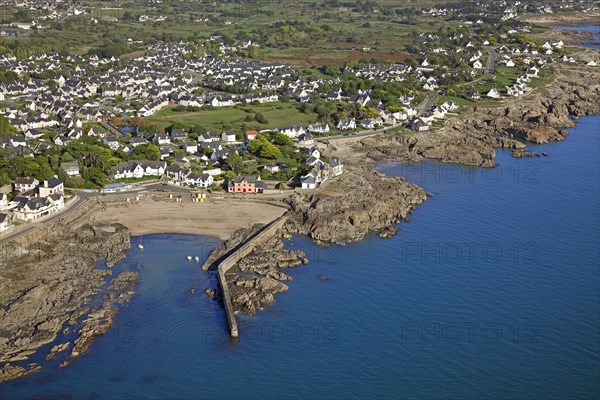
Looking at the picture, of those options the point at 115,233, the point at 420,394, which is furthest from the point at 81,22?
the point at 420,394

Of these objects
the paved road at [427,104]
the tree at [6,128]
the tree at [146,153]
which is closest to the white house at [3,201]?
the tree at [146,153]

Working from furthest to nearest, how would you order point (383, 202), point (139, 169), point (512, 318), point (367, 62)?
point (367, 62) < point (139, 169) < point (383, 202) < point (512, 318)

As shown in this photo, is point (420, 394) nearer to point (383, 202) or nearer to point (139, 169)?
point (383, 202)

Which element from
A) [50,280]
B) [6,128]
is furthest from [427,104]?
[50,280]

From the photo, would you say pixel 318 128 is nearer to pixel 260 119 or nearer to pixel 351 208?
pixel 260 119

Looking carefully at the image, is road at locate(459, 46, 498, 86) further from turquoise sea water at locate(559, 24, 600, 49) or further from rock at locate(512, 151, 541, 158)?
rock at locate(512, 151, 541, 158)

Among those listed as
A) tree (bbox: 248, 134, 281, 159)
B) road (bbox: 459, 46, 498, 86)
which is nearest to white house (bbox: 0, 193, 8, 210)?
tree (bbox: 248, 134, 281, 159)
